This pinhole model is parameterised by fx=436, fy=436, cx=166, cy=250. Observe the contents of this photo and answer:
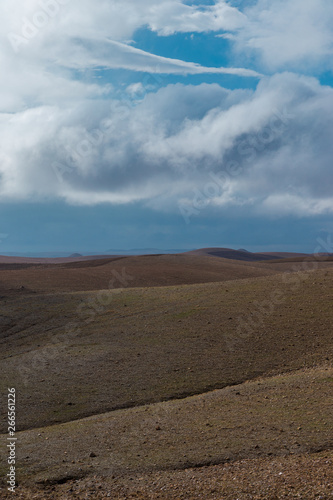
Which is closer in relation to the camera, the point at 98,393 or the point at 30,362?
the point at 98,393

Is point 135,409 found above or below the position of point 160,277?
below

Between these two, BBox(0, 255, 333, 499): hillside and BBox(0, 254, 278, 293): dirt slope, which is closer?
BBox(0, 255, 333, 499): hillside

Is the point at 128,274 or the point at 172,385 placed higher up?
the point at 128,274

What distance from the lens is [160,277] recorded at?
44.4m

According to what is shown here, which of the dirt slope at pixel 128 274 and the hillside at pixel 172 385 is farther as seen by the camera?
the dirt slope at pixel 128 274

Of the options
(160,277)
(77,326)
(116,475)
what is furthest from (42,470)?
(160,277)

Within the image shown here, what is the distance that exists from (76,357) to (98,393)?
145 inches

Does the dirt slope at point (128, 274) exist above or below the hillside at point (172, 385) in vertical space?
above

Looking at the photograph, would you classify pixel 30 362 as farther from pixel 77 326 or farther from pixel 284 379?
pixel 284 379

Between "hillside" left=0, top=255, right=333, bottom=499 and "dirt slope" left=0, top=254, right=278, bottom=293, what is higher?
"dirt slope" left=0, top=254, right=278, bottom=293

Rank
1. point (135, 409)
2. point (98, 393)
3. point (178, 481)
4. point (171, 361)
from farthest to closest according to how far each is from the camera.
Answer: point (171, 361)
point (98, 393)
point (135, 409)
point (178, 481)

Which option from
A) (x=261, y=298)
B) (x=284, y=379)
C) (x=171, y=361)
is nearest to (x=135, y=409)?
(x=171, y=361)

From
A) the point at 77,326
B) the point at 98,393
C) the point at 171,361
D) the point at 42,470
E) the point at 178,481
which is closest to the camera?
the point at 178,481

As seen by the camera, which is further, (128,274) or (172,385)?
(128,274)
